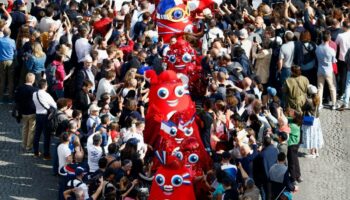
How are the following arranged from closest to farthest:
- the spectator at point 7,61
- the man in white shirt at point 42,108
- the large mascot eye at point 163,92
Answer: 1. the large mascot eye at point 163,92
2. the man in white shirt at point 42,108
3. the spectator at point 7,61

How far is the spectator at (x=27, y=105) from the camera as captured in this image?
1983 cm

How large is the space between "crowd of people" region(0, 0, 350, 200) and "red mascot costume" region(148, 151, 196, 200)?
316 mm

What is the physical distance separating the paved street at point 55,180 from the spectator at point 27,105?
505 mm

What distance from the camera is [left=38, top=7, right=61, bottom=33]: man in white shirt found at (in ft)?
75.2

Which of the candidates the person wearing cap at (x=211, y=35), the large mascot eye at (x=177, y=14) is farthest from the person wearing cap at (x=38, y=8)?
the large mascot eye at (x=177, y=14)

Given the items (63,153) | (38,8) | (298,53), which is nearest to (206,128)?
(63,153)

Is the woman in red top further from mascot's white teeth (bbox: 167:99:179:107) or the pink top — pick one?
mascot's white teeth (bbox: 167:99:179:107)

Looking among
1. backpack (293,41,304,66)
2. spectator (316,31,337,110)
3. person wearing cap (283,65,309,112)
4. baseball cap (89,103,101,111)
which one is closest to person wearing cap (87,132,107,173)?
baseball cap (89,103,101,111)

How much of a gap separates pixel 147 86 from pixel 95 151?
375 centimetres

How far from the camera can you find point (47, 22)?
23047 mm

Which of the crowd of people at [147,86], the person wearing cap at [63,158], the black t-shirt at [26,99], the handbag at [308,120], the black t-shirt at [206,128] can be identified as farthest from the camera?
the black t-shirt at [26,99]

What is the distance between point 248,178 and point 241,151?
37.9 inches

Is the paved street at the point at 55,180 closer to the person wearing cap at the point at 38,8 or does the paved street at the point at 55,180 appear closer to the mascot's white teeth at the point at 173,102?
the mascot's white teeth at the point at 173,102

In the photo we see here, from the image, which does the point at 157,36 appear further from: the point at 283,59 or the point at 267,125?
the point at 267,125
